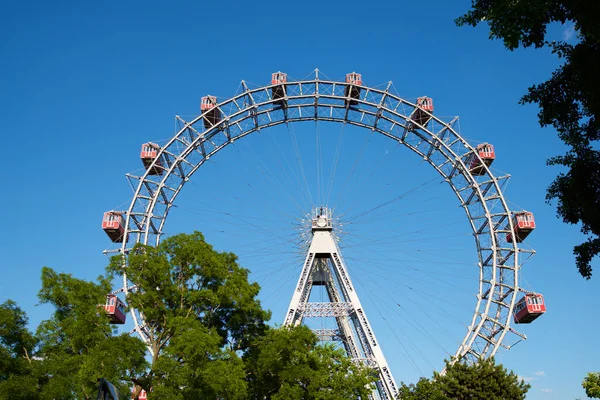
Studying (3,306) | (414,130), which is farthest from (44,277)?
(414,130)

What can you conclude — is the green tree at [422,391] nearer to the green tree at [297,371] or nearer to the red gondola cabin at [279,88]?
the green tree at [297,371]

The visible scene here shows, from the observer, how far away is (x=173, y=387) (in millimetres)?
20344

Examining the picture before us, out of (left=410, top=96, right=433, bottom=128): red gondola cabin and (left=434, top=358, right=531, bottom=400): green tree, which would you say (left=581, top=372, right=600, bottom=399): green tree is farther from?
(left=410, top=96, right=433, bottom=128): red gondola cabin

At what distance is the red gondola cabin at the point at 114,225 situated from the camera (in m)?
36.1

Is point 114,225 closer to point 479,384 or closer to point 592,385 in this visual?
point 479,384

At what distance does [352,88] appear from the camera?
132ft

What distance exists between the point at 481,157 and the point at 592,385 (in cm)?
2006

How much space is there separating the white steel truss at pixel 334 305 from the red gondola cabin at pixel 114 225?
12341 millimetres

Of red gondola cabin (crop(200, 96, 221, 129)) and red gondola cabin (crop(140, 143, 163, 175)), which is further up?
red gondola cabin (crop(200, 96, 221, 129))

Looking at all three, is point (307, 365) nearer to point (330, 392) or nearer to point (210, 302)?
point (330, 392)

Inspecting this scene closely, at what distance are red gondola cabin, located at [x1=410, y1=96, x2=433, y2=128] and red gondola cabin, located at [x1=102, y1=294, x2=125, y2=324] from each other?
2375 centimetres

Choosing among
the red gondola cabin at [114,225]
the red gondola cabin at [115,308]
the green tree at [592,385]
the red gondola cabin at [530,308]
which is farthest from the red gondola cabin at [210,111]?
the green tree at [592,385]

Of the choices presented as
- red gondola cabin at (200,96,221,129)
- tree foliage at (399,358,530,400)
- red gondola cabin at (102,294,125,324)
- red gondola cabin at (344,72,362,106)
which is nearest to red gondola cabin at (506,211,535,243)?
tree foliage at (399,358,530,400)

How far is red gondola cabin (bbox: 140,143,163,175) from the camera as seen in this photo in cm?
3838
